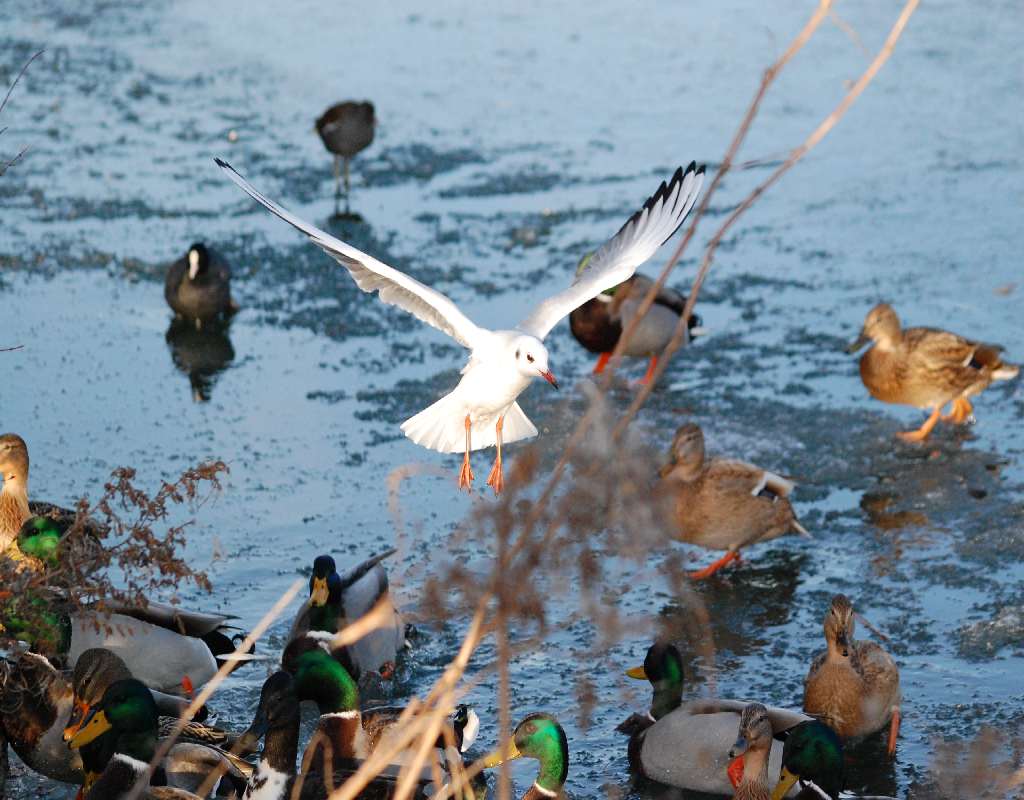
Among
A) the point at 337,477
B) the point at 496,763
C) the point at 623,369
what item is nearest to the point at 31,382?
the point at 337,477

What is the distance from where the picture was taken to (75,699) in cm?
449

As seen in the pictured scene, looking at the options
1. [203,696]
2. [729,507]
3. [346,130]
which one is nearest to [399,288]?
[729,507]

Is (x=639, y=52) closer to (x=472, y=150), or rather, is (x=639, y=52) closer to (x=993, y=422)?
(x=472, y=150)

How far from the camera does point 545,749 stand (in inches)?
170

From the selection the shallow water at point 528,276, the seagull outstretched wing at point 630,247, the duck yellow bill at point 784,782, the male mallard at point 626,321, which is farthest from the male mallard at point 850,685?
the male mallard at point 626,321

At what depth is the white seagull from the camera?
198 inches

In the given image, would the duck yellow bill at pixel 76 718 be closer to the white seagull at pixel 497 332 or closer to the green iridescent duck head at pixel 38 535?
the green iridescent duck head at pixel 38 535

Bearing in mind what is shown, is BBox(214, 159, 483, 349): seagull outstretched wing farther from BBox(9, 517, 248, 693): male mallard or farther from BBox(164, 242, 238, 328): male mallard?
BBox(164, 242, 238, 328): male mallard

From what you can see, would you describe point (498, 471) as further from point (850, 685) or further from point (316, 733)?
point (850, 685)

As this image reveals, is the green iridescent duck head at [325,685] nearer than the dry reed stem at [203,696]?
No

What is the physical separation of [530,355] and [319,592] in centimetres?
110

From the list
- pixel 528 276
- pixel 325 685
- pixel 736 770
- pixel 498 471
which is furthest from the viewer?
pixel 528 276

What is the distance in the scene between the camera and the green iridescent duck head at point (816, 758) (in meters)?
4.29

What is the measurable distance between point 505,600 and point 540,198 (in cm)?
871
